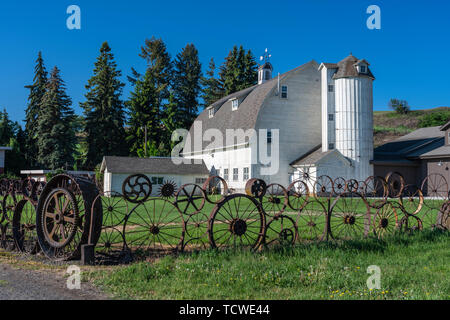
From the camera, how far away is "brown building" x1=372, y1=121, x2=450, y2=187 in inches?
1147

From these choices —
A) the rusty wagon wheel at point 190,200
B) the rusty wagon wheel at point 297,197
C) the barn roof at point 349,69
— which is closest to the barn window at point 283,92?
the barn roof at point 349,69

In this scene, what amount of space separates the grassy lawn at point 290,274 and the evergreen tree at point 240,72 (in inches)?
1841

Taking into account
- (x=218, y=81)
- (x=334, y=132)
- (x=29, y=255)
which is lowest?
(x=29, y=255)

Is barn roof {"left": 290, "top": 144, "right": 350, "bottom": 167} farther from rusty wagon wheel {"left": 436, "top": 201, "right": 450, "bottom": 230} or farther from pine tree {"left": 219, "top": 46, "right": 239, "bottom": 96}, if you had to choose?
pine tree {"left": 219, "top": 46, "right": 239, "bottom": 96}

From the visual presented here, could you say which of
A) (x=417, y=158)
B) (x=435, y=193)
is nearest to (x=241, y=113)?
(x=417, y=158)

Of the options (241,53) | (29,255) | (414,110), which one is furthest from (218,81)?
(29,255)

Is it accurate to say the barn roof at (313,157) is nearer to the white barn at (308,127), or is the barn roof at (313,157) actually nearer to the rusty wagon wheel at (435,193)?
the white barn at (308,127)

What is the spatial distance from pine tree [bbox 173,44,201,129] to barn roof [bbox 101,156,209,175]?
18.2 m

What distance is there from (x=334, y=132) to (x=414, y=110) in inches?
2425

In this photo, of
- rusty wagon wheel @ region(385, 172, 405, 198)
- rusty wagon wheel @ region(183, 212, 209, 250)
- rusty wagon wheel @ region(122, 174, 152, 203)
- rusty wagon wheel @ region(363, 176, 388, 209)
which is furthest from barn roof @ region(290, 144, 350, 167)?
rusty wagon wheel @ region(122, 174, 152, 203)

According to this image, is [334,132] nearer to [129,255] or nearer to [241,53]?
[129,255]

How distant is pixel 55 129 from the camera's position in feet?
156

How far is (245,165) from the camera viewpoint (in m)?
30.9

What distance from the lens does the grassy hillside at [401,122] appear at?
5885cm
